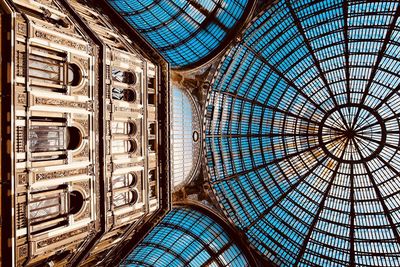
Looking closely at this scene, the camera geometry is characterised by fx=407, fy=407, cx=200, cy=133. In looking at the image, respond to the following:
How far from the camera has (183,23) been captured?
38250 mm

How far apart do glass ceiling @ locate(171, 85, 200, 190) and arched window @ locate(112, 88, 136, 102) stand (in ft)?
21.9

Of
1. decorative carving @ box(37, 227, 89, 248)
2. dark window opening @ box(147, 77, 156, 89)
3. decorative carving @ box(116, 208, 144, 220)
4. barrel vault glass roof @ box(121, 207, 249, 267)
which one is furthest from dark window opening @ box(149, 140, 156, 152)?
barrel vault glass roof @ box(121, 207, 249, 267)

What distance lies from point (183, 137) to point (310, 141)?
51.1ft

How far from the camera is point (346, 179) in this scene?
4469 cm

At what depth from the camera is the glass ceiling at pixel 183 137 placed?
125 feet

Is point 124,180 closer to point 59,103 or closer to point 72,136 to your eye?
point 72,136

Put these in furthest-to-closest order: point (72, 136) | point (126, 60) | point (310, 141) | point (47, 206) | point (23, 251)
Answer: point (310, 141) → point (126, 60) → point (72, 136) → point (47, 206) → point (23, 251)

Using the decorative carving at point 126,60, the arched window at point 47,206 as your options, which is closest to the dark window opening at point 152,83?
the decorative carving at point 126,60

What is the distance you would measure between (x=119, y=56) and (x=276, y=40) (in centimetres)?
1880

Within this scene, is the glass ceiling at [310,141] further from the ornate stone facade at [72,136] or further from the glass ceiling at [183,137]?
the ornate stone facade at [72,136]

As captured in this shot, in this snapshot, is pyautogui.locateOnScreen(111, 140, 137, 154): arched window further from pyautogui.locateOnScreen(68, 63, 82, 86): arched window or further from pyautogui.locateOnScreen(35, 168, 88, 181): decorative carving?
pyautogui.locateOnScreen(68, 63, 82, 86): arched window

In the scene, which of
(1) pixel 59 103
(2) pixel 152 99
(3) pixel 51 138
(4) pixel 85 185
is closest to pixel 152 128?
(2) pixel 152 99

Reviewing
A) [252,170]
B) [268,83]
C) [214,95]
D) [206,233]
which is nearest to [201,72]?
[214,95]

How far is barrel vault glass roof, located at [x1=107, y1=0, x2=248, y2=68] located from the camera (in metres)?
36.7
